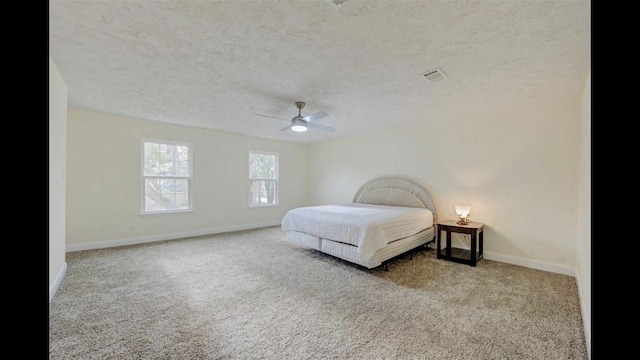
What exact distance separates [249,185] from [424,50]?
4.86m

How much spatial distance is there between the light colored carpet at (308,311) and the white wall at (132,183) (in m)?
0.75

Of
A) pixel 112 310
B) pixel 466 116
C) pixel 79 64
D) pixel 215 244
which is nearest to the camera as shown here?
pixel 112 310

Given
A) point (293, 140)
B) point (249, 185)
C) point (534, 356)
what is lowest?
point (534, 356)

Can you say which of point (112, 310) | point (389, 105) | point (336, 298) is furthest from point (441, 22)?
point (112, 310)

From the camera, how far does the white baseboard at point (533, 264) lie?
3.35 metres

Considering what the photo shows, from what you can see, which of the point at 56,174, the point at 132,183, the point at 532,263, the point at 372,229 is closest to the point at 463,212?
the point at 532,263

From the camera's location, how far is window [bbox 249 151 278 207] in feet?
20.9

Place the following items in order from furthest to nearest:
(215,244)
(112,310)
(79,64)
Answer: (215,244) < (79,64) < (112,310)

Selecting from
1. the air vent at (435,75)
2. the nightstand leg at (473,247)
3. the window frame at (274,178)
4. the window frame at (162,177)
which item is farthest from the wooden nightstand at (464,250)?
the window frame at (162,177)

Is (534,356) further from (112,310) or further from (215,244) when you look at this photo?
(215,244)

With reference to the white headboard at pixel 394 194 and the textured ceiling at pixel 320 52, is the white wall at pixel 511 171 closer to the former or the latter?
the white headboard at pixel 394 194
